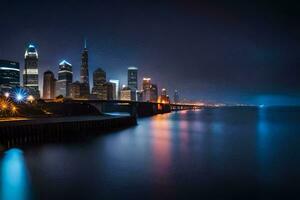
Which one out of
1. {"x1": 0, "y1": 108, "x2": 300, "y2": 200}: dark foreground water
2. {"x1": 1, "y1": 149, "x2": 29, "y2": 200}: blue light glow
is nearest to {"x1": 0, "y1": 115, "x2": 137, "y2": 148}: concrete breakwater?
{"x1": 0, "y1": 108, "x2": 300, "y2": 200}: dark foreground water

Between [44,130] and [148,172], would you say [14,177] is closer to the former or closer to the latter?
[148,172]

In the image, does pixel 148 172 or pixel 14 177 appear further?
pixel 148 172

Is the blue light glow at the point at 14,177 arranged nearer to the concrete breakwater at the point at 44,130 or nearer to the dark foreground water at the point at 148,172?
the dark foreground water at the point at 148,172

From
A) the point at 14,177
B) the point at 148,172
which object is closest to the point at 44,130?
the point at 14,177

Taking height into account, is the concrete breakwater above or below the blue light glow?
above

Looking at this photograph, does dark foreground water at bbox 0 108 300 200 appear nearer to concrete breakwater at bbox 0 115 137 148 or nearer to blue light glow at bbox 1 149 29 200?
blue light glow at bbox 1 149 29 200

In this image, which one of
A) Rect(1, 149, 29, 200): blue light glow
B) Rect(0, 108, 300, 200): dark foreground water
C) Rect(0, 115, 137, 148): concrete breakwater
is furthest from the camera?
Rect(0, 115, 137, 148): concrete breakwater

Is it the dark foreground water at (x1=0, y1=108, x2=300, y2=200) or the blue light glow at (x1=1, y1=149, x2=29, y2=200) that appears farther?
the dark foreground water at (x1=0, y1=108, x2=300, y2=200)

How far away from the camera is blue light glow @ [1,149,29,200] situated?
2014cm

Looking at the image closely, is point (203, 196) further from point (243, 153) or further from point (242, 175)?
point (243, 153)

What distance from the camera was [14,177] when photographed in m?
24.2

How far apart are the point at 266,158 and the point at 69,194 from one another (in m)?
23.1

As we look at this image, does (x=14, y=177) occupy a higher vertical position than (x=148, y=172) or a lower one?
higher

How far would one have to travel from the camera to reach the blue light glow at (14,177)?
2014 centimetres
